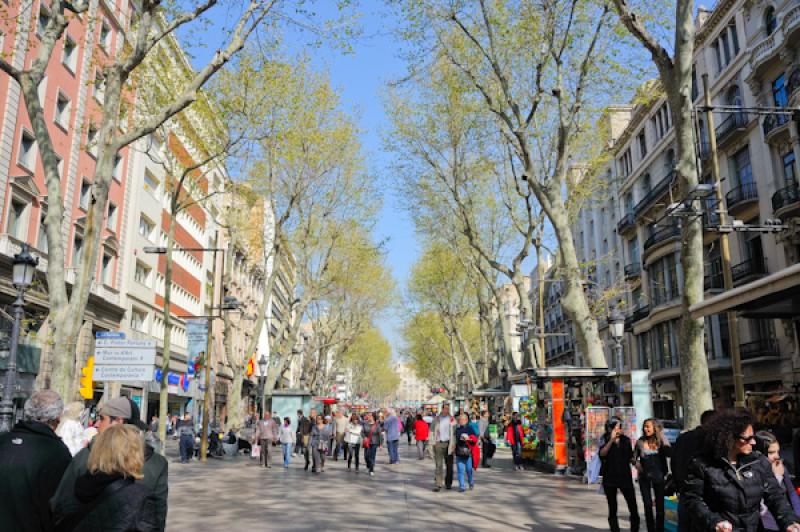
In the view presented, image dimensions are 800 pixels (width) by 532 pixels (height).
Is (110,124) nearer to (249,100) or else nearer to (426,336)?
(249,100)

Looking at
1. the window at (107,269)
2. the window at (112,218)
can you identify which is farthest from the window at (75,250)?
the window at (112,218)

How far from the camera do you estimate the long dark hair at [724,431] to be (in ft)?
13.6

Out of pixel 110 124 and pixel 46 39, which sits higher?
pixel 46 39

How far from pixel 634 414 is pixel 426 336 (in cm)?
4757

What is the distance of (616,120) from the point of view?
51.2 metres

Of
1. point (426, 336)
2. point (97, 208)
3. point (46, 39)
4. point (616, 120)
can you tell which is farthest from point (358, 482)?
point (426, 336)

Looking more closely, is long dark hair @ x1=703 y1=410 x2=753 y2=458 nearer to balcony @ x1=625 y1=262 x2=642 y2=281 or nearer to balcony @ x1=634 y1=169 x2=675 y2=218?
balcony @ x1=634 y1=169 x2=675 y2=218

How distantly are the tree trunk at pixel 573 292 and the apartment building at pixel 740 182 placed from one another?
22.2 ft

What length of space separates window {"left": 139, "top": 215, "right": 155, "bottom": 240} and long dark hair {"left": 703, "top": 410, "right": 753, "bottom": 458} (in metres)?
33.3

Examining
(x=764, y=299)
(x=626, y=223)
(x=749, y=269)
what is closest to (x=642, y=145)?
(x=626, y=223)

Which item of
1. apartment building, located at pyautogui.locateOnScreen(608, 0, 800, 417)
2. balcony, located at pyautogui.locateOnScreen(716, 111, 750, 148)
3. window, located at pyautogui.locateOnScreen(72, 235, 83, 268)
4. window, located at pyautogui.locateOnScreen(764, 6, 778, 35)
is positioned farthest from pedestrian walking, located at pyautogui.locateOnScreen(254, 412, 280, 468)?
window, located at pyautogui.locateOnScreen(764, 6, 778, 35)

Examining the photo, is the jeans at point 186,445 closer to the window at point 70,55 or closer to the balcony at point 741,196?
the window at point 70,55

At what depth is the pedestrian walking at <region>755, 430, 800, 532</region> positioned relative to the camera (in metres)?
4.33

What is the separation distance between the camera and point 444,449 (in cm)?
1395
